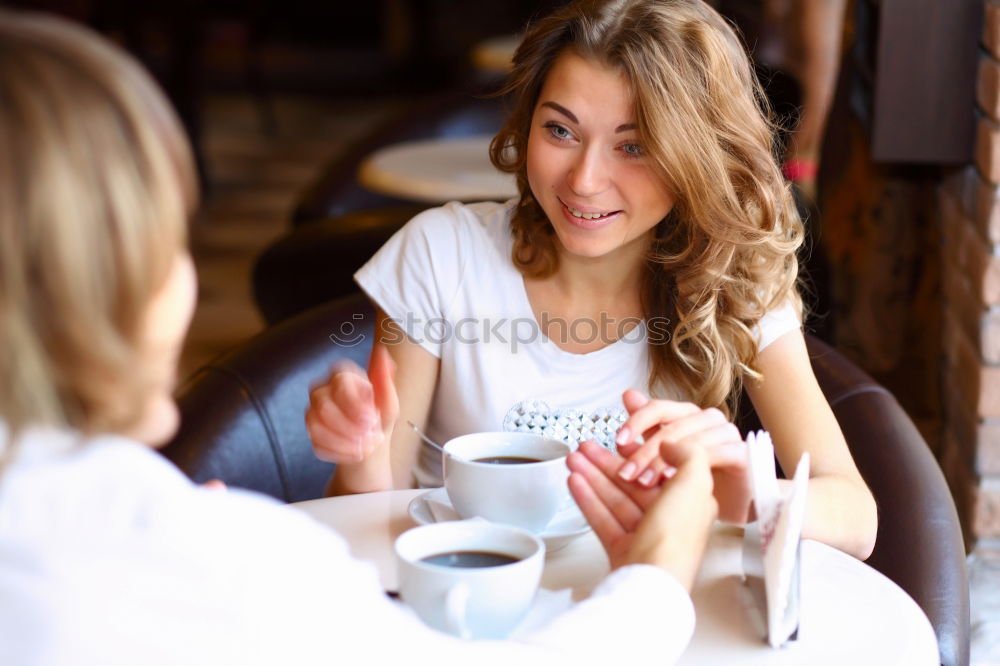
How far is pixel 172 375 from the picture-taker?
0.70 m

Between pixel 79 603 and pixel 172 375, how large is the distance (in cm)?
15

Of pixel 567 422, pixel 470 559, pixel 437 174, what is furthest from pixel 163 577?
pixel 437 174

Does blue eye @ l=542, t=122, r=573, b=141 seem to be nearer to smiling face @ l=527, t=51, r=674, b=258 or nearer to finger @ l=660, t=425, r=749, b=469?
smiling face @ l=527, t=51, r=674, b=258

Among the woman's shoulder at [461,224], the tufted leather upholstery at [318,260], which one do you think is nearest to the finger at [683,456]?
the woman's shoulder at [461,224]

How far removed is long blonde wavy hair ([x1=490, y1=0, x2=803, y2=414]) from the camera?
1428 mm

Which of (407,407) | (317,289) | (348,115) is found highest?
(407,407)

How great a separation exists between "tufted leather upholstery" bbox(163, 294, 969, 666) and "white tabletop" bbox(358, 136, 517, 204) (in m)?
0.91

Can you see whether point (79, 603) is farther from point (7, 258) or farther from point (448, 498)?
point (448, 498)

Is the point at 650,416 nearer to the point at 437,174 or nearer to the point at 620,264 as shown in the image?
the point at 620,264

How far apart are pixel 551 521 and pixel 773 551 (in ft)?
0.81

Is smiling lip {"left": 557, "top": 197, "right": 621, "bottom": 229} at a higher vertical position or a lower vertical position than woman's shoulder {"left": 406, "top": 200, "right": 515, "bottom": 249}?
higher

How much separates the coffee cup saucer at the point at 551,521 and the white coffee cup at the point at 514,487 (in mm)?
26

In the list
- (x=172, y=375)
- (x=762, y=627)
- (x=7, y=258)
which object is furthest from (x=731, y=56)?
(x=7, y=258)

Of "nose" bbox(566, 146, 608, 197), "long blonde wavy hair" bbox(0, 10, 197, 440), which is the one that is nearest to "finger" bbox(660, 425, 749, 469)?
"nose" bbox(566, 146, 608, 197)
